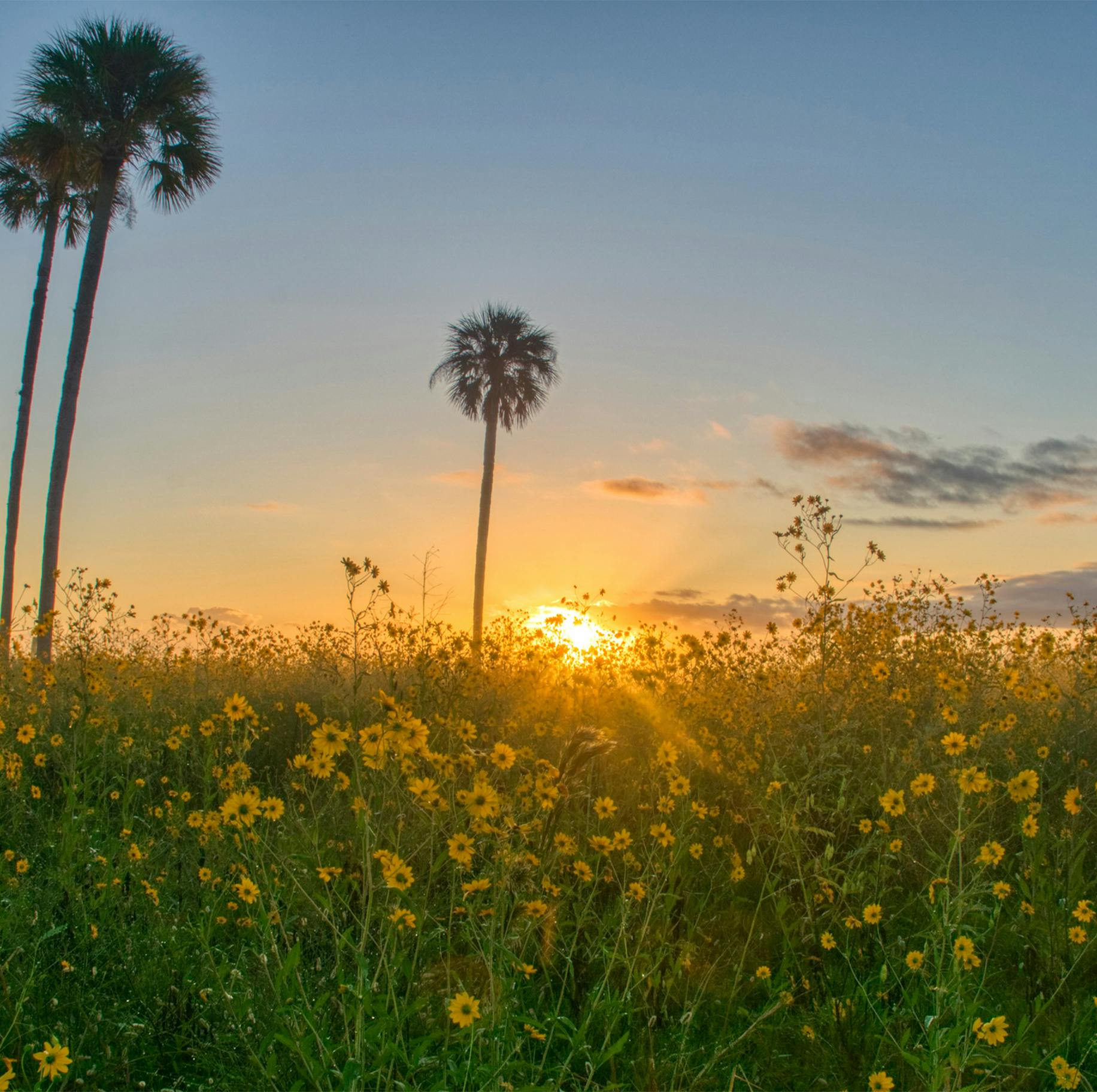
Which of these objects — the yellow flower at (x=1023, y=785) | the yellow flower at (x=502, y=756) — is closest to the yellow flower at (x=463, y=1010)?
the yellow flower at (x=502, y=756)

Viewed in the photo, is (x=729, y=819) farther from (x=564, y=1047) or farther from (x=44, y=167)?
(x=44, y=167)

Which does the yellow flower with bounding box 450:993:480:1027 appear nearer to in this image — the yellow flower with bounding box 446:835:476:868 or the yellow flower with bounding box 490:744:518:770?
the yellow flower with bounding box 446:835:476:868

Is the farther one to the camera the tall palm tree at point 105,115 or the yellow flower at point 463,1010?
the tall palm tree at point 105,115

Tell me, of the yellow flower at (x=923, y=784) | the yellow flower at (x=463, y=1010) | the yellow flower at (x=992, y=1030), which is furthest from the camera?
the yellow flower at (x=923, y=784)

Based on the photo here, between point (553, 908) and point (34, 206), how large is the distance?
61.8 ft

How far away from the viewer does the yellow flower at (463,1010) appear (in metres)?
1.96

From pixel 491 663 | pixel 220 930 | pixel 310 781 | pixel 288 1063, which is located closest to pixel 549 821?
pixel 288 1063

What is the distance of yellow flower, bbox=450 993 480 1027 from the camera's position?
1956mm

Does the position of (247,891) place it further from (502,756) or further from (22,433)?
(22,433)

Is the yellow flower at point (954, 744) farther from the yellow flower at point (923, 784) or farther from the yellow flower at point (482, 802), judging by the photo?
the yellow flower at point (482, 802)

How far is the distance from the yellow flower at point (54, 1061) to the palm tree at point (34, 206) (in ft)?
46.9

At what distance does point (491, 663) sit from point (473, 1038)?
6811 mm

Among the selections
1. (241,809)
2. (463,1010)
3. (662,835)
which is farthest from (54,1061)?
(662,835)

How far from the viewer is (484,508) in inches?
870
